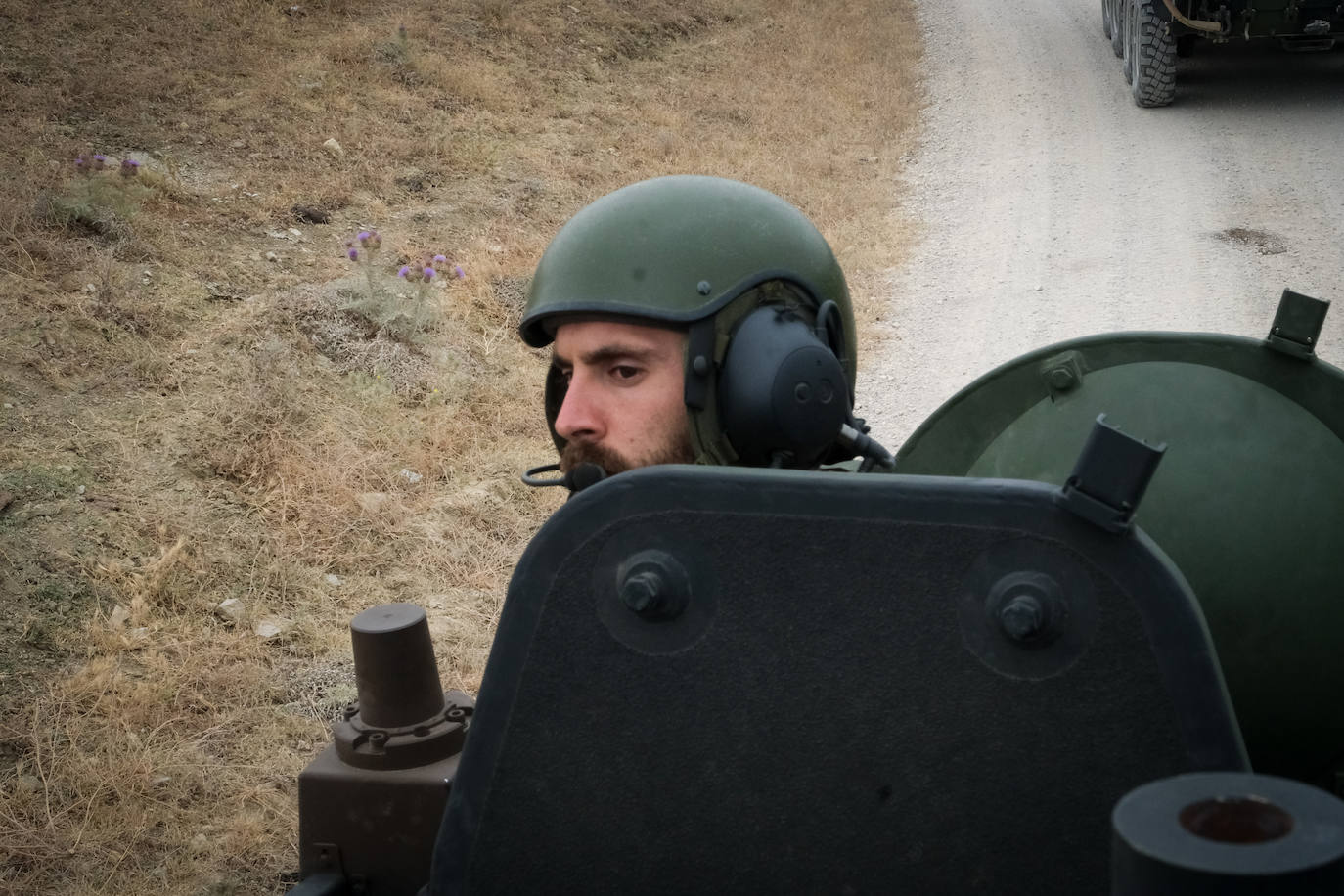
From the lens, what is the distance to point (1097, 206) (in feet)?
35.5

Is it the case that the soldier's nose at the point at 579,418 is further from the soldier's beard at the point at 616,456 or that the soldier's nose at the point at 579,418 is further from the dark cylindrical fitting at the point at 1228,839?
the dark cylindrical fitting at the point at 1228,839

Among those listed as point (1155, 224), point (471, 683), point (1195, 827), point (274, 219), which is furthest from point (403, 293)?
point (1195, 827)

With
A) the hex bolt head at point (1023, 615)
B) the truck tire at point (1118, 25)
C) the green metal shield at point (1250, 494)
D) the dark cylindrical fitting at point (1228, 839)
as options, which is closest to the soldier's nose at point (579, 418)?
the green metal shield at point (1250, 494)

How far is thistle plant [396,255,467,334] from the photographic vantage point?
7508 millimetres

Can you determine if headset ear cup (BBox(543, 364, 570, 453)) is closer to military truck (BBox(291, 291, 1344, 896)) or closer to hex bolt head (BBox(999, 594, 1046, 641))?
military truck (BBox(291, 291, 1344, 896))

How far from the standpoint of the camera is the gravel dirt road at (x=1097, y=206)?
8516mm

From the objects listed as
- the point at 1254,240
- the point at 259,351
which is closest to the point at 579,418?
the point at 259,351

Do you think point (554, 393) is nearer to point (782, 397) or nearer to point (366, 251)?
point (782, 397)

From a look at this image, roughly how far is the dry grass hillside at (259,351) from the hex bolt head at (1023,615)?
328cm

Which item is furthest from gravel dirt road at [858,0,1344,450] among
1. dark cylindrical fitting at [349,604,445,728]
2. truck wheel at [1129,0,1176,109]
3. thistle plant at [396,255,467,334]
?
dark cylindrical fitting at [349,604,445,728]

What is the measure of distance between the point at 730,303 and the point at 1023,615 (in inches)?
45.4

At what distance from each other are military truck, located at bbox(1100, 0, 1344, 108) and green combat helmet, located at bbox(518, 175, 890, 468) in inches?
425

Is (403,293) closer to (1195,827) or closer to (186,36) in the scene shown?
(186,36)

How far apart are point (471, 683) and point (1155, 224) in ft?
24.1
